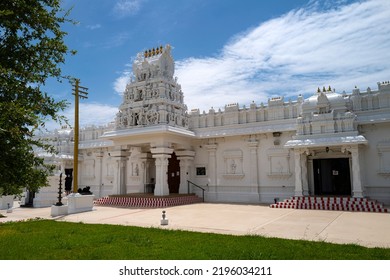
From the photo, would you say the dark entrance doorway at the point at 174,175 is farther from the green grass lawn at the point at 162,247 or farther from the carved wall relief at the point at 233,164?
the green grass lawn at the point at 162,247

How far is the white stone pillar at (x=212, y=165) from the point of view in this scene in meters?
20.1

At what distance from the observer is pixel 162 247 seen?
257 inches

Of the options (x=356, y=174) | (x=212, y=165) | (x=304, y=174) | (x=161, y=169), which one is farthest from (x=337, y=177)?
(x=161, y=169)

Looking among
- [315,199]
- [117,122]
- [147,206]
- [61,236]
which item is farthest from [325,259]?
[117,122]

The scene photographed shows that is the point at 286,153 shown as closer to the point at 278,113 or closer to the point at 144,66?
the point at 278,113

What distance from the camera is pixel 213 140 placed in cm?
2039

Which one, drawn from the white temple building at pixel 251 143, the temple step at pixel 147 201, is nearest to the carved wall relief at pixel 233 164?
the white temple building at pixel 251 143

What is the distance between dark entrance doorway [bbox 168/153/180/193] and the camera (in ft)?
70.0

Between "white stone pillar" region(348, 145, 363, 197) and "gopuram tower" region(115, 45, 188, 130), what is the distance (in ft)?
33.8

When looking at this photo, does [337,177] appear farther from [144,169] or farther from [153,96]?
[144,169]

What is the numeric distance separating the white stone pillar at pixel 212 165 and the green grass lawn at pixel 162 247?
1174 centimetres

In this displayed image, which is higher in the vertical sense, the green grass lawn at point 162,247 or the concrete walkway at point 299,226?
the green grass lawn at point 162,247

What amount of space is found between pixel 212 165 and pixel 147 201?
5427mm

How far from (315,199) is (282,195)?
278 cm
